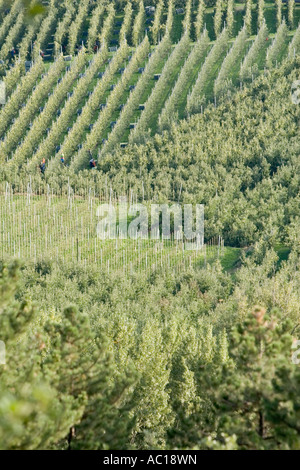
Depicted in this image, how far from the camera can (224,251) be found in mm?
95438

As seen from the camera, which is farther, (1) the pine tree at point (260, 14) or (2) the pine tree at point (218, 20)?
(1) the pine tree at point (260, 14)

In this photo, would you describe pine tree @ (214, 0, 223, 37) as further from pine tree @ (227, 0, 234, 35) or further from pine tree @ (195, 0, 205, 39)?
pine tree @ (195, 0, 205, 39)

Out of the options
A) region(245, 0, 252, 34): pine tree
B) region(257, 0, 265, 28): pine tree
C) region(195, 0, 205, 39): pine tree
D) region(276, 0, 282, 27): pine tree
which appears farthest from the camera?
region(257, 0, 265, 28): pine tree

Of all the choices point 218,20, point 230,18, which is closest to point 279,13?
point 230,18

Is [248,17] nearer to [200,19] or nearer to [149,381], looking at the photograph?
[200,19]

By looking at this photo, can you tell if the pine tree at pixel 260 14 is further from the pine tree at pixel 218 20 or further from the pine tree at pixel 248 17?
the pine tree at pixel 218 20

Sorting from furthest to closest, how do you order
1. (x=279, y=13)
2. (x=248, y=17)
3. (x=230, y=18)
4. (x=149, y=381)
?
1. (x=230, y=18)
2. (x=248, y=17)
3. (x=279, y=13)
4. (x=149, y=381)

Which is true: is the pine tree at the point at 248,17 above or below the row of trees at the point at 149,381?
above

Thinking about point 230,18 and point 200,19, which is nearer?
point 230,18

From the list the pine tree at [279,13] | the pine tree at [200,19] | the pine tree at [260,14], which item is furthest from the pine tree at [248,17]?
the pine tree at [200,19]

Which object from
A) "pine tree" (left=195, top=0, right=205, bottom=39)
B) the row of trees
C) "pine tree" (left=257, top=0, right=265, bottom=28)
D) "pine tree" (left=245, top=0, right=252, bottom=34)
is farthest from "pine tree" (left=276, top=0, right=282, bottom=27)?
the row of trees

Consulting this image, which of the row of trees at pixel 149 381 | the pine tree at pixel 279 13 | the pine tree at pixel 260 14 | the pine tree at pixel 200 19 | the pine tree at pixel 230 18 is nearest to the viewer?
the row of trees at pixel 149 381

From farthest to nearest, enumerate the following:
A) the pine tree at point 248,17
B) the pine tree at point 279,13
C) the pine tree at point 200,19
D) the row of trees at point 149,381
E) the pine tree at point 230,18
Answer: the pine tree at point 230,18 < the pine tree at point 248,17 < the pine tree at point 279,13 < the pine tree at point 200,19 < the row of trees at point 149,381
